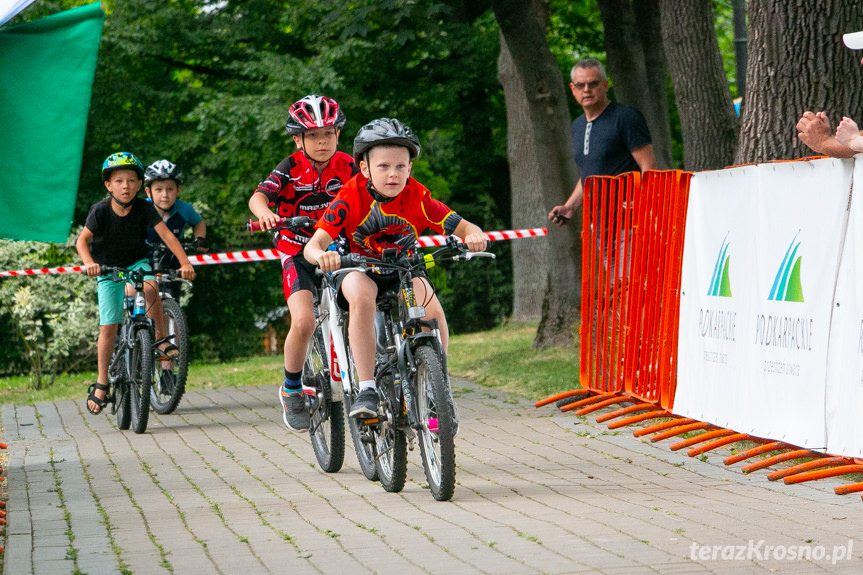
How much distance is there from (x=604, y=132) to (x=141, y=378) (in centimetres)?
409

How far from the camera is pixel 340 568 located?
483 cm

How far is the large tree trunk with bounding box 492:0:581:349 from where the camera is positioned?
503 inches

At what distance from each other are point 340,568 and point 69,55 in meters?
3.41

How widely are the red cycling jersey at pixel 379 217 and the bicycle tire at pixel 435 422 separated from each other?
71 centimetres

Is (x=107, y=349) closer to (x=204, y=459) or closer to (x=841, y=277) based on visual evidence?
(x=204, y=459)

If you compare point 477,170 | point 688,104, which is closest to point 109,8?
point 477,170

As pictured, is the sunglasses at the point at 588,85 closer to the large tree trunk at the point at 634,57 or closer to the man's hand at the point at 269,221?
the man's hand at the point at 269,221

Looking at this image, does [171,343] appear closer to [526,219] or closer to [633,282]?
[633,282]

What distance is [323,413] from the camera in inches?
284

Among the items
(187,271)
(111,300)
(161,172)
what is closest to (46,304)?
(161,172)

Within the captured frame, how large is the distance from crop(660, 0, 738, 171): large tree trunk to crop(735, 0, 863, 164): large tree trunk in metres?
3.80

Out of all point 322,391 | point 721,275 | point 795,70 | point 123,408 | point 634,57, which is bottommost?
point 123,408

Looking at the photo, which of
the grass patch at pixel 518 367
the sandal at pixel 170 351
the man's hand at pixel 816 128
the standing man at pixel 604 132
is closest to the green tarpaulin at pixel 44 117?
the sandal at pixel 170 351

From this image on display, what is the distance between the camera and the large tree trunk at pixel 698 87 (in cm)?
1253
